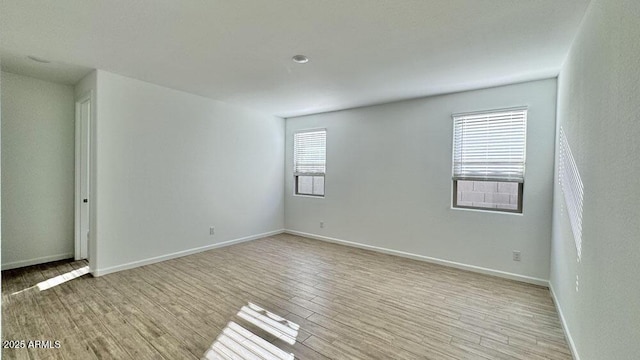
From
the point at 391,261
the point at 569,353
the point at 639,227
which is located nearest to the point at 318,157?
the point at 391,261

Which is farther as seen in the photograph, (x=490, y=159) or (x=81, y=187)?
(x=81, y=187)

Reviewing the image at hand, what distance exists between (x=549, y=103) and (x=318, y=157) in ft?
12.3

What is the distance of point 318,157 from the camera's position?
582 centimetres

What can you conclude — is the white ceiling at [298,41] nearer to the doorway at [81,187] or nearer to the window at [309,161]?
the doorway at [81,187]

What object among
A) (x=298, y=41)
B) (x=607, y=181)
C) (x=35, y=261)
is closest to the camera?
(x=607, y=181)

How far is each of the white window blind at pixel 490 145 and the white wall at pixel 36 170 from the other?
5850 millimetres

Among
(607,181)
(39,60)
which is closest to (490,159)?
(607,181)

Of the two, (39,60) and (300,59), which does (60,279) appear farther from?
(300,59)

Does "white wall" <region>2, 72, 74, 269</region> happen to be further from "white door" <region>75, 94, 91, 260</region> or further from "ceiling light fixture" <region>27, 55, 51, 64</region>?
"ceiling light fixture" <region>27, 55, 51, 64</region>

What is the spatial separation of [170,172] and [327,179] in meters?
2.78

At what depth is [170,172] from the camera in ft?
14.2

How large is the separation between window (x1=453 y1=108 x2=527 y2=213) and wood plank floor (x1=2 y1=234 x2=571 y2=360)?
3.55 feet

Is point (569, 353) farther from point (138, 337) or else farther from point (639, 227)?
Result: point (138, 337)

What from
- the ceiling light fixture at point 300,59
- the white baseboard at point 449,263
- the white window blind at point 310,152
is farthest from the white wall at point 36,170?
the white baseboard at point 449,263
